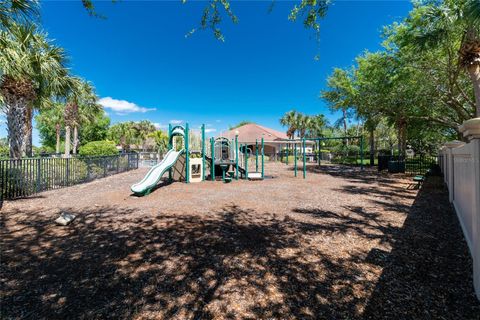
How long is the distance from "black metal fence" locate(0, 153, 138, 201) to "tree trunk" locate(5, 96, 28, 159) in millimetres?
1034

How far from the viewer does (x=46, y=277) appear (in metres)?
3.20

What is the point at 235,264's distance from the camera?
3.54m

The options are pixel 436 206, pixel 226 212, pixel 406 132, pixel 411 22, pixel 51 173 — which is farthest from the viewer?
pixel 406 132

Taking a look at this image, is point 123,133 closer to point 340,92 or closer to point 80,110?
point 80,110

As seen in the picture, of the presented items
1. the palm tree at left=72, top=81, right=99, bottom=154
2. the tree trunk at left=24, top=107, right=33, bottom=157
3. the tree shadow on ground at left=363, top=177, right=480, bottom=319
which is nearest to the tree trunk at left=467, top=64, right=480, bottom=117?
the tree shadow on ground at left=363, top=177, right=480, bottom=319

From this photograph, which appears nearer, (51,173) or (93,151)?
(51,173)

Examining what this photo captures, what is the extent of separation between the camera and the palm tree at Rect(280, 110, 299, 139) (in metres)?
50.9

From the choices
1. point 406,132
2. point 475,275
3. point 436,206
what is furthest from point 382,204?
point 406,132

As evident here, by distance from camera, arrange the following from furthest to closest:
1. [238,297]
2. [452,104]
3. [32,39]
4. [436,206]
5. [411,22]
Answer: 1. [452,104]
2. [411,22]
3. [32,39]
4. [436,206]
5. [238,297]

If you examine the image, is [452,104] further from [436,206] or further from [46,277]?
[46,277]

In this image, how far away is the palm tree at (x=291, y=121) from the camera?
50934 mm

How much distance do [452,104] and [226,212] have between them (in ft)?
47.9

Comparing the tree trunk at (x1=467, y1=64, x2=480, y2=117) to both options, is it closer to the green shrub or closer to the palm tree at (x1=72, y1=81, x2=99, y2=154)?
the green shrub

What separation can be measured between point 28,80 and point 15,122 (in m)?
1.77
